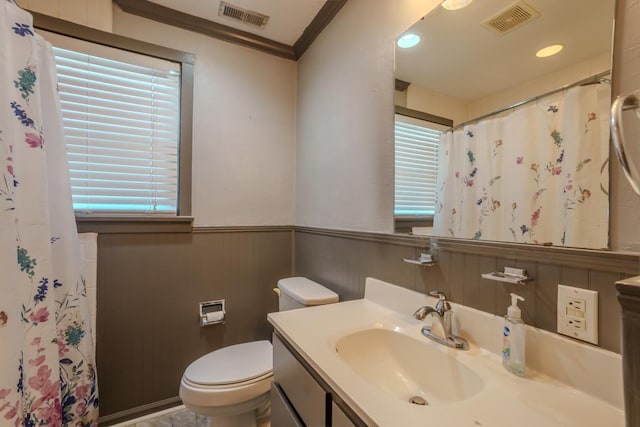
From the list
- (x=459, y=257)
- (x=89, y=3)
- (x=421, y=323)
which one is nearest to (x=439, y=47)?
(x=459, y=257)

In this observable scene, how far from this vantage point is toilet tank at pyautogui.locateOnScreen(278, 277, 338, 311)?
1.45 m

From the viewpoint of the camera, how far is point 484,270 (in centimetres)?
89

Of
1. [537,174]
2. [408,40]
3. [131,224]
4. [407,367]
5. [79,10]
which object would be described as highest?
[79,10]

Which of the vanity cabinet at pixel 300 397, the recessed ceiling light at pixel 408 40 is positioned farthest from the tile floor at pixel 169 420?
the recessed ceiling light at pixel 408 40

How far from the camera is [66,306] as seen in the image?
131 cm

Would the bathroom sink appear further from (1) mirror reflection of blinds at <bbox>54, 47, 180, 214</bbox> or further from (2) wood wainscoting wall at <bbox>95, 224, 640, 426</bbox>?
(1) mirror reflection of blinds at <bbox>54, 47, 180, 214</bbox>

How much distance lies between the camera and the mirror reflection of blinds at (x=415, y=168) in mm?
1124

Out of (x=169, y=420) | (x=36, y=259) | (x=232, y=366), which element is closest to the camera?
(x=36, y=259)

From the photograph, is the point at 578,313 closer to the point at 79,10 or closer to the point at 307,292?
the point at 307,292

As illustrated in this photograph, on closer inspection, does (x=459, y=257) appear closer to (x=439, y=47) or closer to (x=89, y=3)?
(x=439, y=47)

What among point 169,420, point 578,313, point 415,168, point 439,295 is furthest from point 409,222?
point 169,420

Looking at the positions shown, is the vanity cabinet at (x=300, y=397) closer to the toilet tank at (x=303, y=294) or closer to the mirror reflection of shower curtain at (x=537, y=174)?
the toilet tank at (x=303, y=294)

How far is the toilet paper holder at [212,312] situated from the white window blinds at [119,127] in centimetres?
62

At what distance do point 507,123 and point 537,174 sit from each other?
186 millimetres
